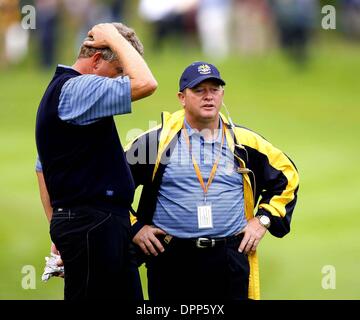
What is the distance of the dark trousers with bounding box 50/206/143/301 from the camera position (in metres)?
6.25

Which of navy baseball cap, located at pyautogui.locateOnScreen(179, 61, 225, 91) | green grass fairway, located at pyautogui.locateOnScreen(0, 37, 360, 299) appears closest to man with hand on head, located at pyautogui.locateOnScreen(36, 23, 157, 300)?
navy baseball cap, located at pyautogui.locateOnScreen(179, 61, 225, 91)

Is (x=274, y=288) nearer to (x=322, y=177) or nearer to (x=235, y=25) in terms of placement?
(x=322, y=177)

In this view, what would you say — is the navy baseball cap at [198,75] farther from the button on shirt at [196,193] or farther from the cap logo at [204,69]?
the button on shirt at [196,193]

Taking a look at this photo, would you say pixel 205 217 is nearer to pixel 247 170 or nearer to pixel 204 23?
pixel 247 170

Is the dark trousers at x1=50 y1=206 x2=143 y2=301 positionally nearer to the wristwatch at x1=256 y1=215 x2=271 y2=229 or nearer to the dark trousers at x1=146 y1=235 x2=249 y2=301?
the dark trousers at x1=146 y1=235 x2=249 y2=301

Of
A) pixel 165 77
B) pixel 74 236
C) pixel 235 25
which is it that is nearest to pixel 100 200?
pixel 74 236

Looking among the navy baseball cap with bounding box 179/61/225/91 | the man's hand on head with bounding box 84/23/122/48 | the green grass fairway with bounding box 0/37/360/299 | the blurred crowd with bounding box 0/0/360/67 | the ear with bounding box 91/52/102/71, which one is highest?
the blurred crowd with bounding box 0/0/360/67

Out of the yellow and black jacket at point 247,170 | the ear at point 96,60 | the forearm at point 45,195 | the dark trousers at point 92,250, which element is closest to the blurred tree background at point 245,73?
the yellow and black jacket at point 247,170

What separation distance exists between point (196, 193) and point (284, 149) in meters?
13.2

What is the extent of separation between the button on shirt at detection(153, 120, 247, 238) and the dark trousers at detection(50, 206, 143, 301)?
2.14 feet

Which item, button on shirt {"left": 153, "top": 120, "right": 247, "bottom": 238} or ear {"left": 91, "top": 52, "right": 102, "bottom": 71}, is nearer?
ear {"left": 91, "top": 52, "right": 102, "bottom": 71}

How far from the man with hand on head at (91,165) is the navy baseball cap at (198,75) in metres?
0.72

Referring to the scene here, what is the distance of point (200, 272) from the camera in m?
6.99

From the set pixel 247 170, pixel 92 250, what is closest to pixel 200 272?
pixel 247 170
